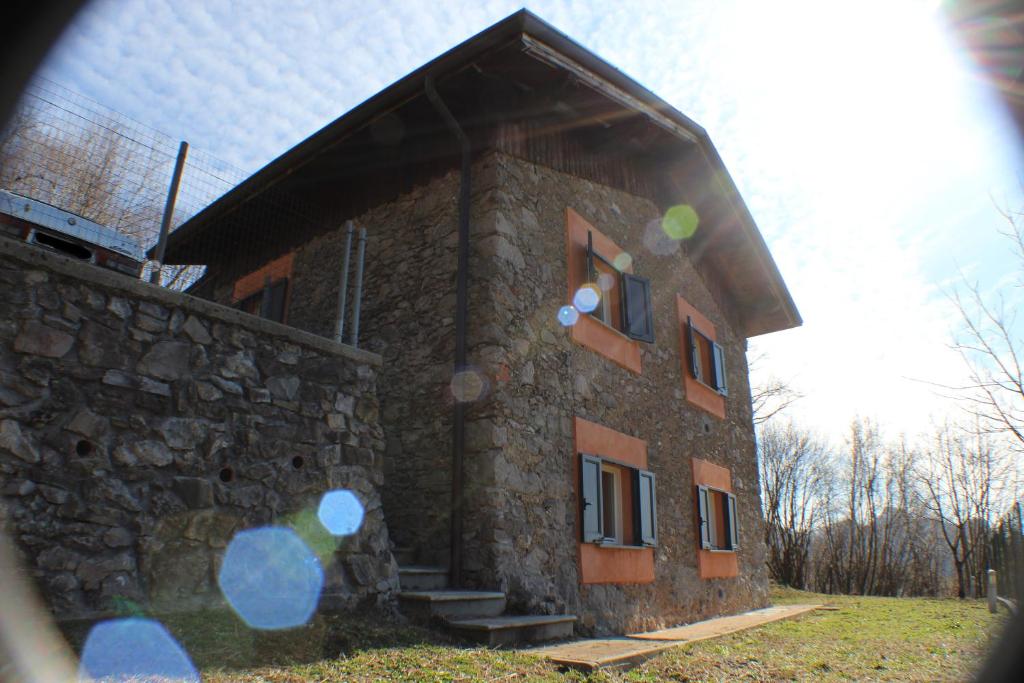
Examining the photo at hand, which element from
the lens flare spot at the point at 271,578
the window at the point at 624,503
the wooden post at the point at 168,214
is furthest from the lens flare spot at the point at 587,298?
the lens flare spot at the point at 271,578

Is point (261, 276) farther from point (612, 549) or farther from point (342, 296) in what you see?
point (612, 549)

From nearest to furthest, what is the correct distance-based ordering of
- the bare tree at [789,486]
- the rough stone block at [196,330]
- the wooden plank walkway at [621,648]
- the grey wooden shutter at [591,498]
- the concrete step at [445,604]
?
1. the rough stone block at [196,330]
2. the wooden plank walkway at [621,648]
3. the concrete step at [445,604]
4. the grey wooden shutter at [591,498]
5. the bare tree at [789,486]

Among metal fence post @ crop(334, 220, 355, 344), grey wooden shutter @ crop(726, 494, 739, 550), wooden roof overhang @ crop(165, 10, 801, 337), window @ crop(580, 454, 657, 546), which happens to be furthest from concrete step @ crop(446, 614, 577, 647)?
grey wooden shutter @ crop(726, 494, 739, 550)

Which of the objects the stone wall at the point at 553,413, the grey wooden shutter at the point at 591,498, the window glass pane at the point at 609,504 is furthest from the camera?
the window glass pane at the point at 609,504

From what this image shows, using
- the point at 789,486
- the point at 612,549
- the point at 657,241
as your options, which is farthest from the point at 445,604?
the point at 789,486

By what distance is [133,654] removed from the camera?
2.91 meters

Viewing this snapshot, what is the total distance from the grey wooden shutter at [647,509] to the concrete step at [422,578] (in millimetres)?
2612

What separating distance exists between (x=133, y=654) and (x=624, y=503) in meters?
5.27

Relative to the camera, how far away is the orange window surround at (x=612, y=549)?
6.36 meters

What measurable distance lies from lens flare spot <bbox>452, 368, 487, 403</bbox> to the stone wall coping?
1.35m

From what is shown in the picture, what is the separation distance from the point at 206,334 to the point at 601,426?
4.14m

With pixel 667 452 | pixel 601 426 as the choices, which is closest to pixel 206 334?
pixel 601 426

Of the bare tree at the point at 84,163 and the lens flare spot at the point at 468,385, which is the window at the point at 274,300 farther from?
the lens flare spot at the point at 468,385

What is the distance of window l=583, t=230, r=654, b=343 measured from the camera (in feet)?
25.3
